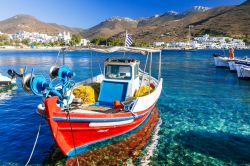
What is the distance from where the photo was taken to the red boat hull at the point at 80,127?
35.6 ft

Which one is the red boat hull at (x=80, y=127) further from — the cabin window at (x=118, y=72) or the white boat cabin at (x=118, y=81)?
the cabin window at (x=118, y=72)

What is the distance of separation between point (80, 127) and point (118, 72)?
224 inches

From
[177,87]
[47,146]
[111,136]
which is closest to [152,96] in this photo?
[111,136]

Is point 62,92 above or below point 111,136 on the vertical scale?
above

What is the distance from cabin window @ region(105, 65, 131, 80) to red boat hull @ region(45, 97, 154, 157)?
3.27m

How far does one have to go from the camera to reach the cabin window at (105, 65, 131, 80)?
16281 mm

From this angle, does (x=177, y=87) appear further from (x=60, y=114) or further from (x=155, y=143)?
(x=60, y=114)

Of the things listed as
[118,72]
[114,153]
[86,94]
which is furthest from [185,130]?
[86,94]

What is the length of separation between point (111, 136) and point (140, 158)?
1.97 m

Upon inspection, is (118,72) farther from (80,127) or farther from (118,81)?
(80,127)

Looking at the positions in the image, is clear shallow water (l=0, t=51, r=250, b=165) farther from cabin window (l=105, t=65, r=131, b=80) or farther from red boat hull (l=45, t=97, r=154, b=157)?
cabin window (l=105, t=65, r=131, b=80)

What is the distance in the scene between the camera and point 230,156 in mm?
12797

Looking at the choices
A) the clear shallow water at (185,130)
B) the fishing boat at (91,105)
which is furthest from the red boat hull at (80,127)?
the clear shallow water at (185,130)

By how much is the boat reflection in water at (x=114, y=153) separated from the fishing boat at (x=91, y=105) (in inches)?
15.0
